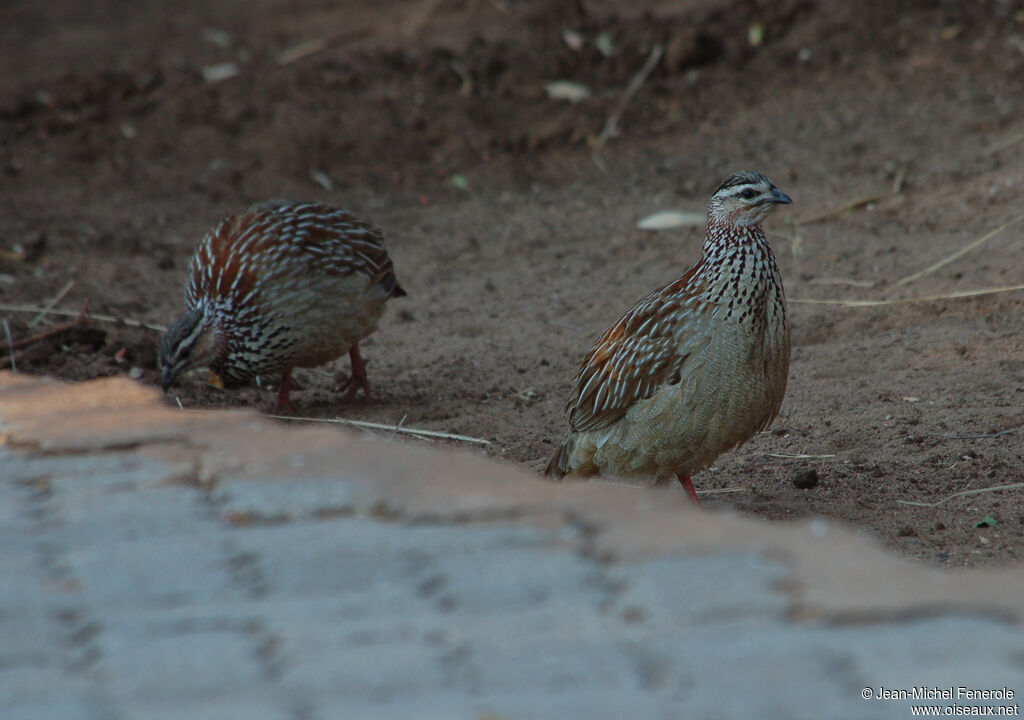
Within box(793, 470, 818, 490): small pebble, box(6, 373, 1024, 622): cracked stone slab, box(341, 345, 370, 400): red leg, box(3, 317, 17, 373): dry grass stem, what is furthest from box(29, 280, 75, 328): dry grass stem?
box(793, 470, 818, 490): small pebble

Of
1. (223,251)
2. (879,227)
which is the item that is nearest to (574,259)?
(879,227)

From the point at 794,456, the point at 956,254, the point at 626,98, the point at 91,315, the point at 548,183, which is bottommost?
the point at 794,456

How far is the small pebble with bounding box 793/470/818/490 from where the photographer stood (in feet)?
17.3

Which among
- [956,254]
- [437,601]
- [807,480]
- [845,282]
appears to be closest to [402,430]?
[807,480]

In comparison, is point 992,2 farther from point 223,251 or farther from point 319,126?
point 223,251

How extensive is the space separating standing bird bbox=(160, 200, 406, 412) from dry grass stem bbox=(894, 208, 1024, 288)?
3259 mm

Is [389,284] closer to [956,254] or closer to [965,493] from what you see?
[965,493]

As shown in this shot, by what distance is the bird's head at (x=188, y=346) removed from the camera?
20.5 ft

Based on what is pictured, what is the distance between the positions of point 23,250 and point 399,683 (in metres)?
7.79

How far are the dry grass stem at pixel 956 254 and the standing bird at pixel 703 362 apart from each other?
2765mm

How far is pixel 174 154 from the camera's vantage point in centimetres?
1085

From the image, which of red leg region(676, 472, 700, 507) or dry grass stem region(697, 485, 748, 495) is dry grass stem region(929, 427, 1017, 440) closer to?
dry grass stem region(697, 485, 748, 495)

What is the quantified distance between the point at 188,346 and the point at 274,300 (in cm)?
51

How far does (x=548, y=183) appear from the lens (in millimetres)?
10398
